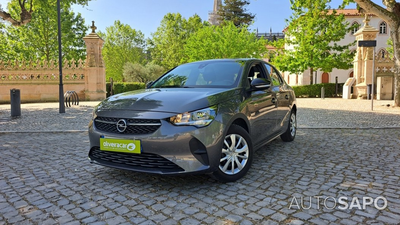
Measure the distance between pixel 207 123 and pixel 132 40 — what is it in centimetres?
5399

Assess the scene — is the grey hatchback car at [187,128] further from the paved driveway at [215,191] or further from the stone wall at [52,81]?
the stone wall at [52,81]

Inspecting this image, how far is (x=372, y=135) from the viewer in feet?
23.9

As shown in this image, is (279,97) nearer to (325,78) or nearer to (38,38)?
(38,38)

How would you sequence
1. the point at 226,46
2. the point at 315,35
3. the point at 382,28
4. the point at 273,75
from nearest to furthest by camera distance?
the point at 273,75 → the point at 315,35 → the point at 226,46 → the point at 382,28

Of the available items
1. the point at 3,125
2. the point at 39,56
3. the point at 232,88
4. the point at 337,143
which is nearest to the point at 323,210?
the point at 232,88

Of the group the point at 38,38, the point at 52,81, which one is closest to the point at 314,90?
the point at 52,81

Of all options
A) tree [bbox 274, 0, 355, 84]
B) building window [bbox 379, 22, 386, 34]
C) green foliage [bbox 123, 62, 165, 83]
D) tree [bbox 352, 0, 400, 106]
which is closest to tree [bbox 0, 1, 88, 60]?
green foliage [bbox 123, 62, 165, 83]

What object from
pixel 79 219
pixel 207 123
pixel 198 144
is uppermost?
pixel 207 123

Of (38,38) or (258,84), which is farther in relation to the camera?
(38,38)

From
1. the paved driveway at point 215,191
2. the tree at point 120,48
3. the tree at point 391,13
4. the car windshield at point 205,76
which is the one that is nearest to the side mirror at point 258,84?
the car windshield at point 205,76

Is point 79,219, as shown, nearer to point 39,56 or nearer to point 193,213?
point 193,213

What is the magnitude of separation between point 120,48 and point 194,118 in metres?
52.1

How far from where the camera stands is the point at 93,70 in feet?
71.1

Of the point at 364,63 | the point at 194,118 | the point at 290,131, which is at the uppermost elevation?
the point at 364,63
